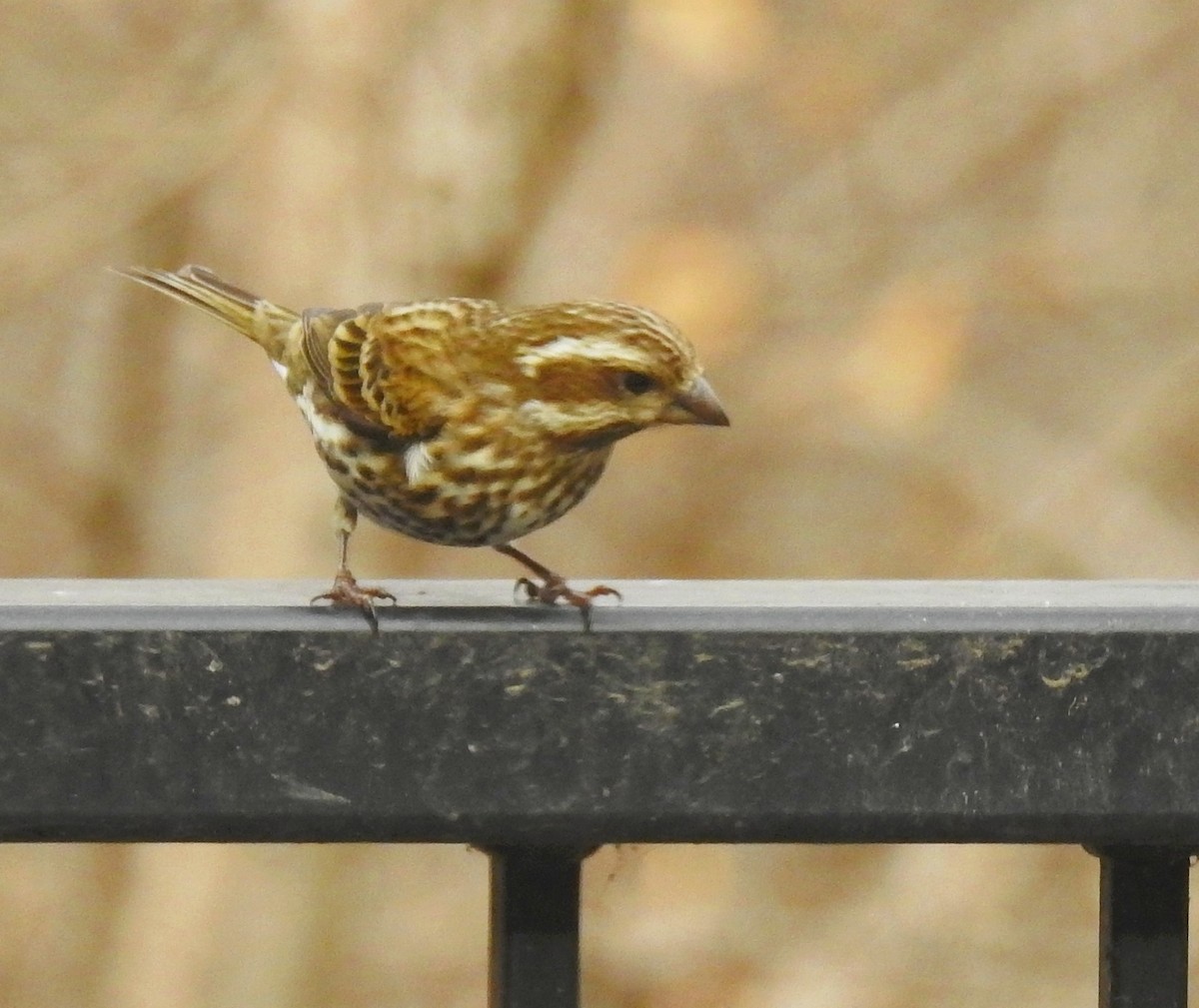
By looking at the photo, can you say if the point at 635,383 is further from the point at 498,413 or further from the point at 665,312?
the point at 665,312

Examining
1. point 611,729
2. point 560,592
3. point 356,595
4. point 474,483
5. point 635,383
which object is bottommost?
point 611,729

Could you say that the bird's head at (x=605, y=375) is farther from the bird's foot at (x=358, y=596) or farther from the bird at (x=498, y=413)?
the bird's foot at (x=358, y=596)

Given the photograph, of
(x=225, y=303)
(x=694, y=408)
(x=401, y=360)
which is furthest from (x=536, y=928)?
(x=225, y=303)

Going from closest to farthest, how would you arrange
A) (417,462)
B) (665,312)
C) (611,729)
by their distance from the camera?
(611,729) → (417,462) → (665,312)

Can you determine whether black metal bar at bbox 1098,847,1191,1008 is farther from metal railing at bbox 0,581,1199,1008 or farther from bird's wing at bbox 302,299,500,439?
bird's wing at bbox 302,299,500,439

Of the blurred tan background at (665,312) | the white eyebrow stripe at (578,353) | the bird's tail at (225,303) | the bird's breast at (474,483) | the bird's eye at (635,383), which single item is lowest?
the bird's breast at (474,483)

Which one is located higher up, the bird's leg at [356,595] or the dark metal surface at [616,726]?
the bird's leg at [356,595]

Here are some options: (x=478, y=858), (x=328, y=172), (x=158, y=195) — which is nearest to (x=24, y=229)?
(x=158, y=195)

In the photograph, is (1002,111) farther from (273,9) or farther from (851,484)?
(273,9)

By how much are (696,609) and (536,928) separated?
0.35 m

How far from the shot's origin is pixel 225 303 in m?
5.70

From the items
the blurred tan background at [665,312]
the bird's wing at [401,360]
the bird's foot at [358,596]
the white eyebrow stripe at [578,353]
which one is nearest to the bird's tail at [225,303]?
the bird's wing at [401,360]

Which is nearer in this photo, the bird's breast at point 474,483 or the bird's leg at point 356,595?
the bird's leg at point 356,595

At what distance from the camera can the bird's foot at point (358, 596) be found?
2.40 m
